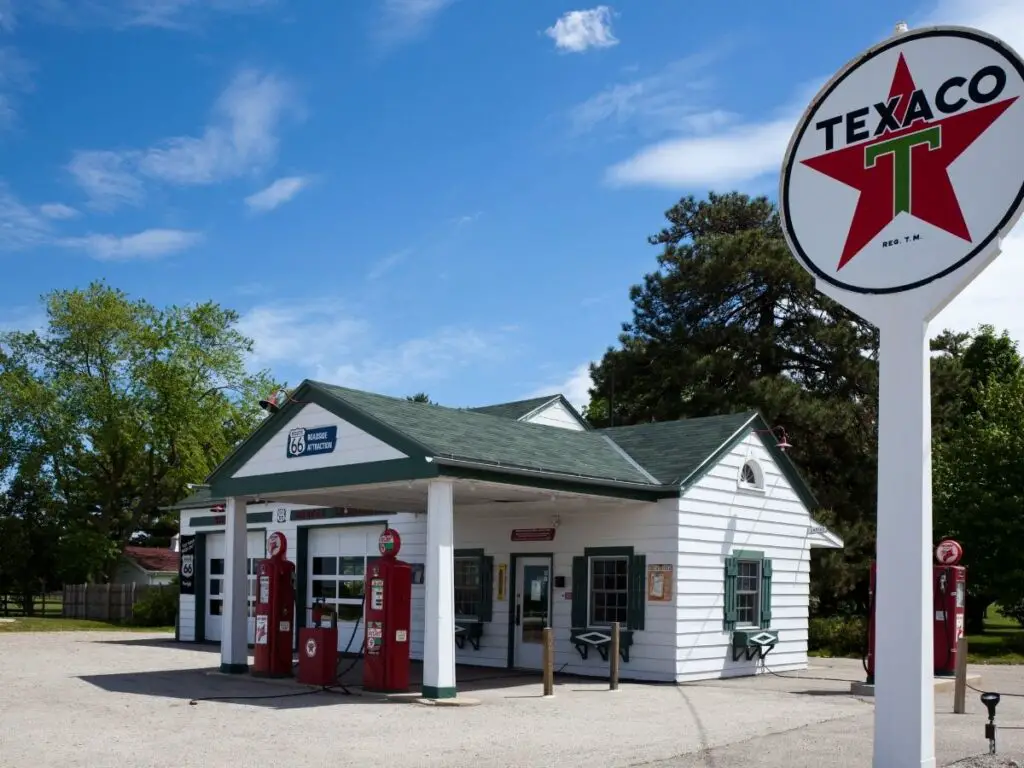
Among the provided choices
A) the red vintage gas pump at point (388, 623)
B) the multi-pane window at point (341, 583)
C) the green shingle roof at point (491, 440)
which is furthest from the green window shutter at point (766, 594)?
the multi-pane window at point (341, 583)

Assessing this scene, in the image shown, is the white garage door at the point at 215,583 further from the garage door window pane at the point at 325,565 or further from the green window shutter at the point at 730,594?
the green window shutter at the point at 730,594

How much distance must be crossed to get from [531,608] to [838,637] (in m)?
9.19

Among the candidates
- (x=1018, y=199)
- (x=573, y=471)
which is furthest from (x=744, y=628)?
(x=1018, y=199)

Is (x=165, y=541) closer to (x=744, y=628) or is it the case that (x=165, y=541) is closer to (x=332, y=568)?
(x=332, y=568)

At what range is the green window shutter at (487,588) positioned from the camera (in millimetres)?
19938

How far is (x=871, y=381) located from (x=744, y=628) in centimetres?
1711

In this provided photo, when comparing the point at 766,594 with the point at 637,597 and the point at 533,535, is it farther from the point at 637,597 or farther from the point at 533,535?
the point at 533,535

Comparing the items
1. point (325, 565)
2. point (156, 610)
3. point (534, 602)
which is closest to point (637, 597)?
point (534, 602)

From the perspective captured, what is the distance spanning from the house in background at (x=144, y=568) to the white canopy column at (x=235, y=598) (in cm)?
3384

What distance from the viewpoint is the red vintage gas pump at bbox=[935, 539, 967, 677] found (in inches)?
693

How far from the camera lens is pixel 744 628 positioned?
1900cm

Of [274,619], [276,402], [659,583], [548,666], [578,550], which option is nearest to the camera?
[548,666]

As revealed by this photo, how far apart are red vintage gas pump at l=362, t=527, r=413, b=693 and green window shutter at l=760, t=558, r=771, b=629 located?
24.4 feet

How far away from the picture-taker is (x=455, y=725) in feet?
39.6
